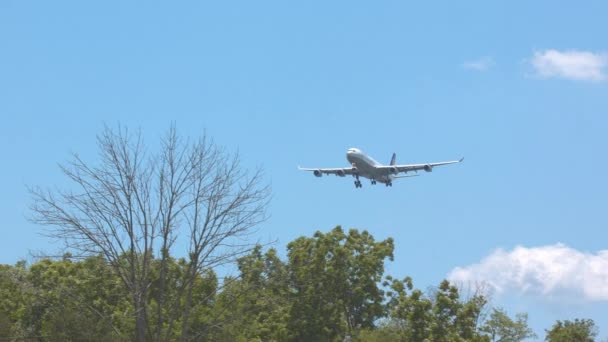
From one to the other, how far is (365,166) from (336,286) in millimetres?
27621

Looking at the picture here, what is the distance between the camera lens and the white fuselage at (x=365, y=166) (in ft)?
281

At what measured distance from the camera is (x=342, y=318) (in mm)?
60969

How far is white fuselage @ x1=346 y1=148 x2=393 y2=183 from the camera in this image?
85.8m

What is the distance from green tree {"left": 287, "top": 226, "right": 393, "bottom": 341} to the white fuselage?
22.4 m

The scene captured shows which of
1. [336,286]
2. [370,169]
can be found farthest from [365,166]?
[336,286]

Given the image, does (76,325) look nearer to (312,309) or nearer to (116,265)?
(116,265)

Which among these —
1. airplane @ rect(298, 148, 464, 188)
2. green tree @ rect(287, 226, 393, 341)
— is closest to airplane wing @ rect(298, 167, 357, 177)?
airplane @ rect(298, 148, 464, 188)

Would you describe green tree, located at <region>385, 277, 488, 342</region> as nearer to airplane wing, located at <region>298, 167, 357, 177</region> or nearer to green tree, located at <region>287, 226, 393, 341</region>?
green tree, located at <region>287, 226, 393, 341</region>

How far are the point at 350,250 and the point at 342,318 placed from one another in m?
4.71

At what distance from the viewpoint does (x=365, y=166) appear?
86500 millimetres

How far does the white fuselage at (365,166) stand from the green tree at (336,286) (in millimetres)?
22392

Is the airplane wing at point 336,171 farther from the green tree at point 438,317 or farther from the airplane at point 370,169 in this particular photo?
the green tree at point 438,317

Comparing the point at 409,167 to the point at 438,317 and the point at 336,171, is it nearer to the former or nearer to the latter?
the point at 336,171

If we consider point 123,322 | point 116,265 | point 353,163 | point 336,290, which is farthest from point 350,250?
point 116,265
